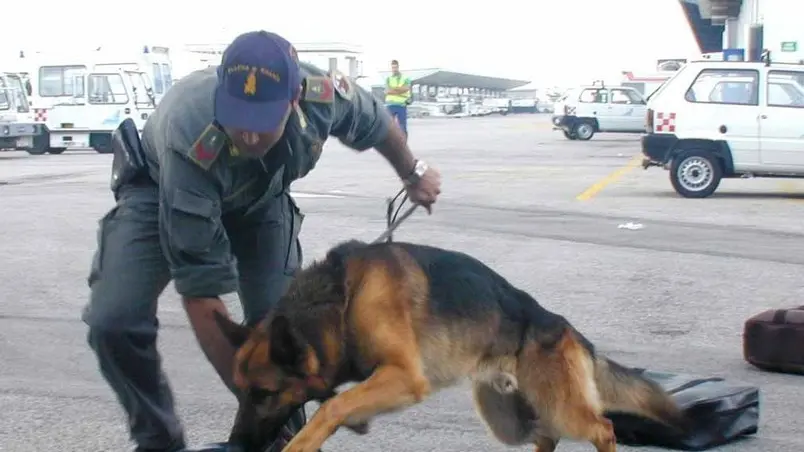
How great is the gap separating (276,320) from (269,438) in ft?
1.37

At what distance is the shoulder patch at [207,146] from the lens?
3549 mm

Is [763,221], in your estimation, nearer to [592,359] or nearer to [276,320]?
[592,359]

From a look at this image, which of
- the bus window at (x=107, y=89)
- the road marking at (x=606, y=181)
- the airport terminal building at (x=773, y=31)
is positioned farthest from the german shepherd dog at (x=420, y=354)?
the bus window at (x=107, y=89)

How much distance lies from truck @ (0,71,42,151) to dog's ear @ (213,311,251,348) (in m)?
25.6

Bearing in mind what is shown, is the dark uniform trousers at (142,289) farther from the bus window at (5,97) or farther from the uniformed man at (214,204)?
the bus window at (5,97)

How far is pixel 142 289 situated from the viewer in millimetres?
4020

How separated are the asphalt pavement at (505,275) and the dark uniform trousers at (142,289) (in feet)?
3.03

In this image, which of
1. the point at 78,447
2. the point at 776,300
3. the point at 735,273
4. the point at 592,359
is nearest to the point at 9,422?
the point at 78,447

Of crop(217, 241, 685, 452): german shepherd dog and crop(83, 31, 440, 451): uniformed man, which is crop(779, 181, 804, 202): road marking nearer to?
crop(217, 241, 685, 452): german shepherd dog

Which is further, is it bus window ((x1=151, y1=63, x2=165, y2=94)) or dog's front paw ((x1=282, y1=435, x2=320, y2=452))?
bus window ((x1=151, y1=63, x2=165, y2=94))

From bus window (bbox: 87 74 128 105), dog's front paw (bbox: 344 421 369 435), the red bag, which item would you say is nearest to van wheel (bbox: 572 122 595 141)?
bus window (bbox: 87 74 128 105)

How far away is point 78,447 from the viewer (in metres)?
4.99

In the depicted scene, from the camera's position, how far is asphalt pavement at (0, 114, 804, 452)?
211 inches

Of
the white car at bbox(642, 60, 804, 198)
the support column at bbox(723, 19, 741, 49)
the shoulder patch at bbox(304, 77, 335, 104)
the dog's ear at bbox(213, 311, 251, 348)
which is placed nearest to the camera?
the dog's ear at bbox(213, 311, 251, 348)
